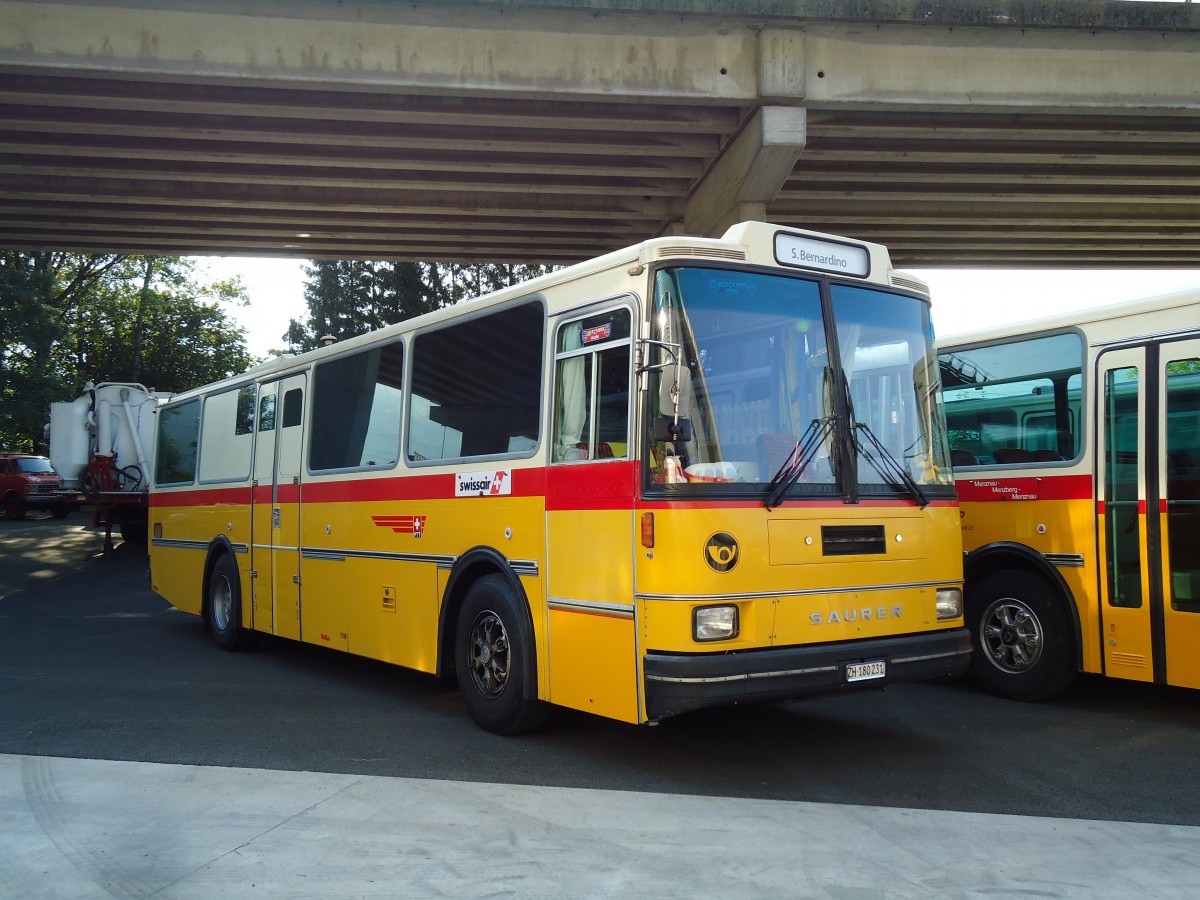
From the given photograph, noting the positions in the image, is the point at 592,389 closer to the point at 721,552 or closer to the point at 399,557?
the point at 721,552

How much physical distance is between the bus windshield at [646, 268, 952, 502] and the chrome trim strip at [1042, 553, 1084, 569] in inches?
72.2

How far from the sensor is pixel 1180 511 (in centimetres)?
737

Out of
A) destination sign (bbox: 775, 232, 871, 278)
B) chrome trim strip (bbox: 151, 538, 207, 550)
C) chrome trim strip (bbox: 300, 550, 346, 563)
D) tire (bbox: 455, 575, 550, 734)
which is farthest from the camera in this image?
chrome trim strip (bbox: 151, 538, 207, 550)

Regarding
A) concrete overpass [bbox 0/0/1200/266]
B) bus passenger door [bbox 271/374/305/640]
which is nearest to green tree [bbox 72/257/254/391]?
concrete overpass [bbox 0/0/1200/266]

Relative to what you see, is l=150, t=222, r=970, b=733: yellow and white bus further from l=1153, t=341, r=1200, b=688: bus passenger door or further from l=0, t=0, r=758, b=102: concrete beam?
l=0, t=0, r=758, b=102: concrete beam

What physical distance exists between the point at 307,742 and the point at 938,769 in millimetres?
4121

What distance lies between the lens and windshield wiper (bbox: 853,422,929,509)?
6500 mm

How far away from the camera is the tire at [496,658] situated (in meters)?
6.91

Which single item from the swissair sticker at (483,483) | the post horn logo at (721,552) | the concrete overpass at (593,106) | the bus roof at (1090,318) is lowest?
the post horn logo at (721,552)

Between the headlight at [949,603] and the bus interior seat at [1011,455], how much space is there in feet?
7.31

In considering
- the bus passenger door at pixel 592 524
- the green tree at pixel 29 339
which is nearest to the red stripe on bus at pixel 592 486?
the bus passenger door at pixel 592 524

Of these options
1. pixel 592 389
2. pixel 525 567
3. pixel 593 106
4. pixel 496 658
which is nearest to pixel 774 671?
pixel 525 567

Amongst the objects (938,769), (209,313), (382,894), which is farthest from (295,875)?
(209,313)

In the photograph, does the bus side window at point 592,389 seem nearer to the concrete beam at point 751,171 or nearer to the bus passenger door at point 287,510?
the bus passenger door at point 287,510
